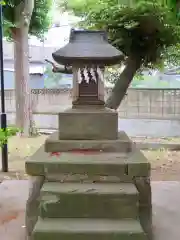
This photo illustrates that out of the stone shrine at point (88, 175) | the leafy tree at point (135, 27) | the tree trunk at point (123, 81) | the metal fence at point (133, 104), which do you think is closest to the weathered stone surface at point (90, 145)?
the stone shrine at point (88, 175)

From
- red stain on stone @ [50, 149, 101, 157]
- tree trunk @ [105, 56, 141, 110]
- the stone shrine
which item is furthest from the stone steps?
tree trunk @ [105, 56, 141, 110]

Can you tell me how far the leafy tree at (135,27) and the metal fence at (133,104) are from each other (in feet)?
11.0

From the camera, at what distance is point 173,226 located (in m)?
3.50

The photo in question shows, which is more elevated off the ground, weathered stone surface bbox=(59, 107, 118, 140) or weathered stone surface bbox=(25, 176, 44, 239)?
weathered stone surface bbox=(59, 107, 118, 140)

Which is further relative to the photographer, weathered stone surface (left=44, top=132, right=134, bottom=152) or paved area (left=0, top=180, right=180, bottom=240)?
weathered stone surface (left=44, top=132, right=134, bottom=152)

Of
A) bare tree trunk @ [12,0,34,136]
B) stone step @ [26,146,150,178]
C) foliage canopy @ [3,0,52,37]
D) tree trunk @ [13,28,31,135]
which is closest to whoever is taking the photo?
stone step @ [26,146,150,178]

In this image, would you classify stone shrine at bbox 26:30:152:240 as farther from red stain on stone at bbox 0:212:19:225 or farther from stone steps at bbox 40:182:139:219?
red stain on stone at bbox 0:212:19:225

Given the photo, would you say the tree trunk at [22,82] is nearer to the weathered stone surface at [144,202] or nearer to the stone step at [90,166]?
the stone step at [90,166]

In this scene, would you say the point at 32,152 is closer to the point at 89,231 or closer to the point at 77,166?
the point at 77,166

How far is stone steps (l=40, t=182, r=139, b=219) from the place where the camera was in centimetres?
307

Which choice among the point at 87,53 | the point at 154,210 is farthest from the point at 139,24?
the point at 154,210

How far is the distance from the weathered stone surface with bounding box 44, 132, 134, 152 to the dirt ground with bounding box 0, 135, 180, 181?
8.00 feet

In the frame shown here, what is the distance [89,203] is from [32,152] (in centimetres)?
501

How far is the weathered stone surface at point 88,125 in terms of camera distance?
3.62 metres
